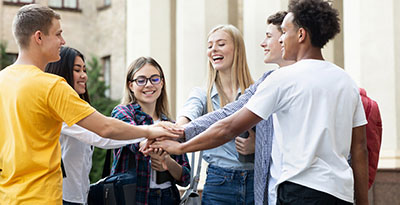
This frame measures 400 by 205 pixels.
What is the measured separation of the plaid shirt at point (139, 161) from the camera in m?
4.82

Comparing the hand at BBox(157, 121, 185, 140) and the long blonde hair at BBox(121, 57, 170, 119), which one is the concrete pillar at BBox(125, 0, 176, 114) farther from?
the hand at BBox(157, 121, 185, 140)

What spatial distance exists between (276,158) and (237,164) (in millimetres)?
952

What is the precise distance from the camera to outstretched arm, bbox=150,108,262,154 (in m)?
3.91

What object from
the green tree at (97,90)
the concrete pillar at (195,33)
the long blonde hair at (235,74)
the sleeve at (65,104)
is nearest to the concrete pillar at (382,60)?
the concrete pillar at (195,33)

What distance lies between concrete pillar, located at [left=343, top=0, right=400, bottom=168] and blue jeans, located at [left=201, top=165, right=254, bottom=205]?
3.99m

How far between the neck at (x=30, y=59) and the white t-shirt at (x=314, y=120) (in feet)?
4.47

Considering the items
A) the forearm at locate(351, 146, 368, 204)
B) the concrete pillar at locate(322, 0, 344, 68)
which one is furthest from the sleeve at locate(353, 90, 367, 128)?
the concrete pillar at locate(322, 0, 344, 68)

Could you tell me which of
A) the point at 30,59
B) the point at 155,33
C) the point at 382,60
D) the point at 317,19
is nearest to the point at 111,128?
the point at 30,59

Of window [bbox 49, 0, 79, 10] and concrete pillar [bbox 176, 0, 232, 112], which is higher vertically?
window [bbox 49, 0, 79, 10]

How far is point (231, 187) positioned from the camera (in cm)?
477

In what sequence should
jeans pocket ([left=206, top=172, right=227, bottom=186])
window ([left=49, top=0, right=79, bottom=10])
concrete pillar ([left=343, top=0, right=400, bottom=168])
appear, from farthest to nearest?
window ([left=49, top=0, right=79, bottom=10]) < concrete pillar ([left=343, top=0, right=400, bottom=168]) < jeans pocket ([left=206, top=172, right=227, bottom=186])

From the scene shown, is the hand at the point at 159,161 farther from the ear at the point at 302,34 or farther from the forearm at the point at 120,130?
the ear at the point at 302,34

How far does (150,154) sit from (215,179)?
50 cm

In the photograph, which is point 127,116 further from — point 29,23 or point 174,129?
point 29,23
